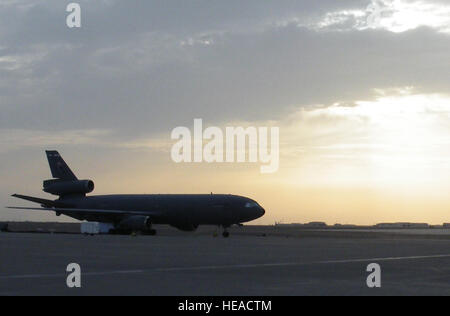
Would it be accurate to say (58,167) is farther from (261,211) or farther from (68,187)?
(261,211)

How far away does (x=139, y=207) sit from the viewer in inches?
3452

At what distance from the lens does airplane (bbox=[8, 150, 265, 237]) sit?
80125mm

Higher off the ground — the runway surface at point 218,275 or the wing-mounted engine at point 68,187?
the wing-mounted engine at point 68,187

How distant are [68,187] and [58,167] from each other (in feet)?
14.2

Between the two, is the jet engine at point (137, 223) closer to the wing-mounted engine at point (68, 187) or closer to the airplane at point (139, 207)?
the airplane at point (139, 207)

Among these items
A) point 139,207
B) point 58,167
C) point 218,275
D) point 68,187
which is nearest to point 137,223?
point 139,207

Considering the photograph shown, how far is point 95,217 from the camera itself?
91.2 meters

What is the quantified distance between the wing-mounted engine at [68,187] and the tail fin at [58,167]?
2.42 ft

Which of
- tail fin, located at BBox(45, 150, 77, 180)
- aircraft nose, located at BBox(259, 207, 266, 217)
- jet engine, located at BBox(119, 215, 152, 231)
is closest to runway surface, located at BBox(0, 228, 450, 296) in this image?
aircraft nose, located at BBox(259, 207, 266, 217)

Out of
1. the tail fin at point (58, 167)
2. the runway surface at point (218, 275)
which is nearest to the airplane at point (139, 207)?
the tail fin at point (58, 167)

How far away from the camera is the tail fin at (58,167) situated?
96.8 m
